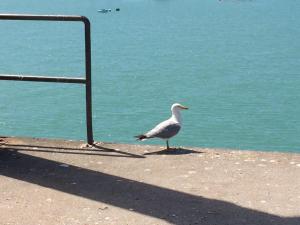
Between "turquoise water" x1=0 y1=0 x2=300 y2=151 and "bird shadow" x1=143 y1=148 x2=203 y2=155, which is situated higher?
"bird shadow" x1=143 y1=148 x2=203 y2=155

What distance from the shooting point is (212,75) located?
40.4m

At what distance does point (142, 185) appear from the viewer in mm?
5391

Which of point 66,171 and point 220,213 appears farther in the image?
point 66,171

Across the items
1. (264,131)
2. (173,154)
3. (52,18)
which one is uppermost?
(52,18)

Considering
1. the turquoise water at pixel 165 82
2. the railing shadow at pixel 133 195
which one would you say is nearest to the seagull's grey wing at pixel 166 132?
the railing shadow at pixel 133 195

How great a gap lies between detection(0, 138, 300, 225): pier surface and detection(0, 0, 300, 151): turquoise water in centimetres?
674

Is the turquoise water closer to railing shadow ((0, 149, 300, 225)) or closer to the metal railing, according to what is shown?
the metal railing

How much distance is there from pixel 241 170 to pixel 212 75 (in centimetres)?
3488

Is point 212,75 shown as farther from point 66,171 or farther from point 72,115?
point 66,171

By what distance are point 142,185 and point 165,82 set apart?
108 ft

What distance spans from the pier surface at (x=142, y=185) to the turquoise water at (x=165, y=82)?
6.74 meters

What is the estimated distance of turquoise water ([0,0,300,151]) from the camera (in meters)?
29.3

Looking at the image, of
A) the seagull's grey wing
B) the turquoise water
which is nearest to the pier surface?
the seagull's grey wing


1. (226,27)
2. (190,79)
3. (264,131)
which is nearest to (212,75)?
(190,79)
